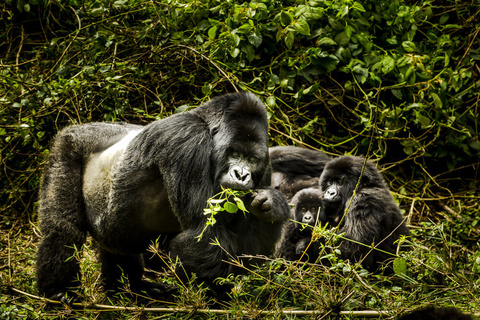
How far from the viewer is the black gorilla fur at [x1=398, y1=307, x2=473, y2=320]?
248 cm

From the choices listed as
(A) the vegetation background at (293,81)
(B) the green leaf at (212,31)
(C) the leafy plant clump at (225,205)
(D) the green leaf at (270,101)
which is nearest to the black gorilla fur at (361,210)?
(A) the vegetation background at (293,81)

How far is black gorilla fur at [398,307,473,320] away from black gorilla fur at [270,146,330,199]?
98.1 inches

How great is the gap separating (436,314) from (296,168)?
266 cm

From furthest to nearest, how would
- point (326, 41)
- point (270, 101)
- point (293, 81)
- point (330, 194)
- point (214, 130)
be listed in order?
1. point (293, 81)
2. point (326, 41)
3. point (270, 101)
4. point (330, 194)
5. point (214, 130)

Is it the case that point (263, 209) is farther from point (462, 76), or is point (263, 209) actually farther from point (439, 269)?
point (462, 76)

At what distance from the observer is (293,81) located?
547cm

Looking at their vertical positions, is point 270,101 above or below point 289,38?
below

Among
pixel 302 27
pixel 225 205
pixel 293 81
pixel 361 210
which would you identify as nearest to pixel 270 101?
pixel 293 81

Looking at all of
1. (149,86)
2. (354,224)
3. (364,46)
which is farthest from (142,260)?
(364,46)

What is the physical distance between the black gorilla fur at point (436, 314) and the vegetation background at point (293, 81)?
7.57 feet

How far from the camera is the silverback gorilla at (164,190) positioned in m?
3.28

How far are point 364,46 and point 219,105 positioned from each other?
2.47 m

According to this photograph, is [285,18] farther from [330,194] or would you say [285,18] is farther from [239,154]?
[239,154]

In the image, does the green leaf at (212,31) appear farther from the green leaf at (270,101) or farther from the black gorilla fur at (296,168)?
the black gorilla fur at (296,168)
